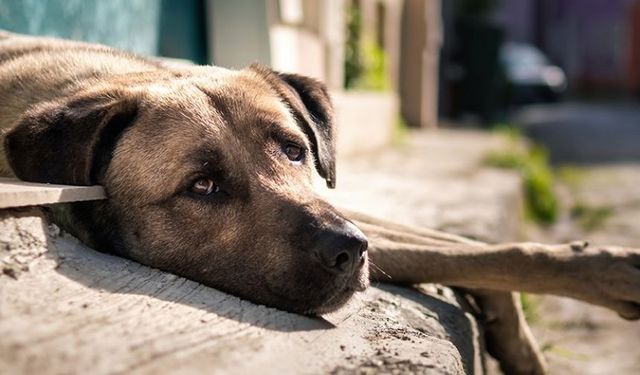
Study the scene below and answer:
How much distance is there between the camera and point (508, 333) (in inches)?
143

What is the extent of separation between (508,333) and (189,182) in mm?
1506

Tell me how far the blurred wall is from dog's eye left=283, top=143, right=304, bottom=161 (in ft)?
7.10

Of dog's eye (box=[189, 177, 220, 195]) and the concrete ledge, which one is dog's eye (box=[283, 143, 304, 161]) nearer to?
dog's eye (box=[189, 177, 220, 195])

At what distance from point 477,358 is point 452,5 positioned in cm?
2059

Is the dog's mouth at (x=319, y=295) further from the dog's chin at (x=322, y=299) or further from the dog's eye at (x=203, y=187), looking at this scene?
the dog's eye at (x=203, y=187)

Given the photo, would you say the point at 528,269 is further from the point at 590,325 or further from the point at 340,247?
the point at 590,325

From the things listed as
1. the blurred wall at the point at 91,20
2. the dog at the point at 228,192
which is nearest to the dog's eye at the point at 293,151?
the dog at the point at 228,192

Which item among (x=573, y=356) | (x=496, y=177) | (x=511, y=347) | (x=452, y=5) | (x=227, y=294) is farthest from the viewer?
(x=452, y=5)

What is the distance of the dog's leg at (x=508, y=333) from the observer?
3.61 m

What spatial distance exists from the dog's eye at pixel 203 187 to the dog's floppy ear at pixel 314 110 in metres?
0.65

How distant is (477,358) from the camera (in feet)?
10.5

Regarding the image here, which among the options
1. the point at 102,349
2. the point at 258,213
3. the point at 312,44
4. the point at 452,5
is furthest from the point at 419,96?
the point at 102,349

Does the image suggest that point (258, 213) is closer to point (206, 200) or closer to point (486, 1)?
point (206, 200)

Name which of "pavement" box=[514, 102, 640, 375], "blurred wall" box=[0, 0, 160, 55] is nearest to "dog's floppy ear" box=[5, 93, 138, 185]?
"blurred wall" box=[0, 0, 160, 55]
